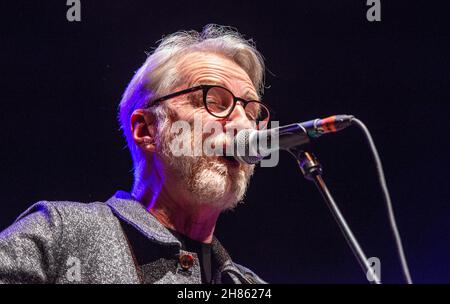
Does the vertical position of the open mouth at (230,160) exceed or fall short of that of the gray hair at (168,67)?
it falls short

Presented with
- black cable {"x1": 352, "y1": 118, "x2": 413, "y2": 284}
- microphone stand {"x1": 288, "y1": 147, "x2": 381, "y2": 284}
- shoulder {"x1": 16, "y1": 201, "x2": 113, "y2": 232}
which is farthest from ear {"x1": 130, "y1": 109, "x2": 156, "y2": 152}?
black cable {"x1": 352, "y1": 118, "x2": 413, "y2": 284}

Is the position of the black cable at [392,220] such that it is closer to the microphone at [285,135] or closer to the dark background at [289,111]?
the microphone at [285,135]

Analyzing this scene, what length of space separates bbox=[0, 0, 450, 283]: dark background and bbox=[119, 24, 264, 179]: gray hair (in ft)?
1.41

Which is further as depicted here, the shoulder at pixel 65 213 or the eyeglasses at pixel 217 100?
the eyeglasses at pixel 217 100

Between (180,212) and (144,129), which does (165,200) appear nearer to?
(180,212)

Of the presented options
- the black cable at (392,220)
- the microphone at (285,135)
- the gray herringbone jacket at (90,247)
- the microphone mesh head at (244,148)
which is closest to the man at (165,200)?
the gray herringbone jacket at (90,247)

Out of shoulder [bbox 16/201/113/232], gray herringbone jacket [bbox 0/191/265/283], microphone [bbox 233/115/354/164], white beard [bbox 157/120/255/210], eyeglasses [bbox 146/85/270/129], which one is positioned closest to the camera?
microphone [bbox 233/115/354/164]

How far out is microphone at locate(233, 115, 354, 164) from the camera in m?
1.29

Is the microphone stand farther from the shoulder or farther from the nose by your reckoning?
the shoulder

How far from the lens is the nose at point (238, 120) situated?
1872 mm

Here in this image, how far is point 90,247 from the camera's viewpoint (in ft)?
5.11

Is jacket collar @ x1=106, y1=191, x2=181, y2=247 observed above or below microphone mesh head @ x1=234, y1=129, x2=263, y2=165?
below

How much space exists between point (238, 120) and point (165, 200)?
0.39 m

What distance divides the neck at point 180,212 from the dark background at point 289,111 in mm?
850
